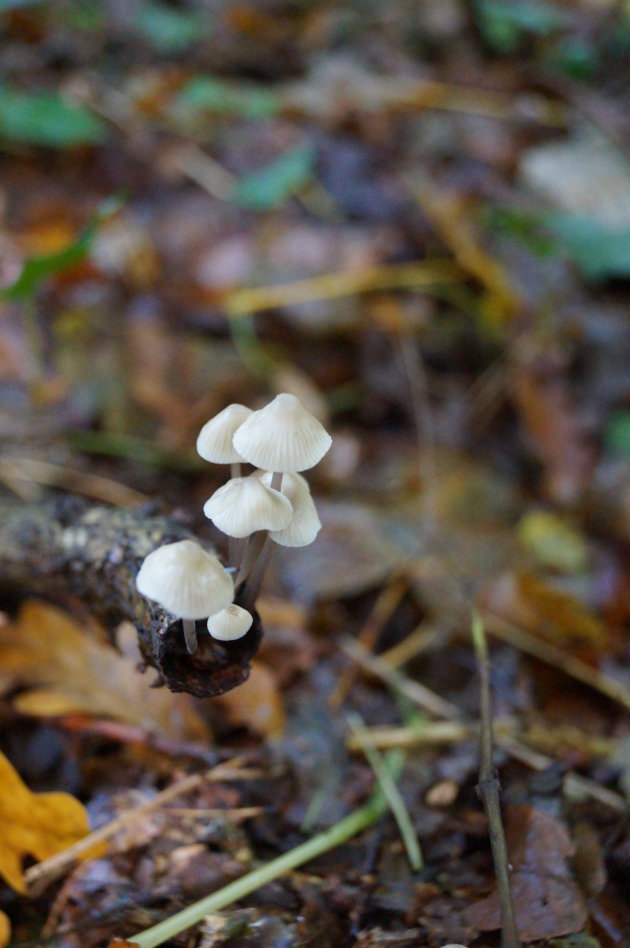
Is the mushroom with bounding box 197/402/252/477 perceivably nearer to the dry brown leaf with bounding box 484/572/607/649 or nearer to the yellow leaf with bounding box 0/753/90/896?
the yellow leaf with bounding box 0/753/90/896

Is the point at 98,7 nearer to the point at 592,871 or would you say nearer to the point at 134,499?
the point at 134,499

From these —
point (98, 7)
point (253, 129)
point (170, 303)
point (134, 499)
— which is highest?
point (98, 7)

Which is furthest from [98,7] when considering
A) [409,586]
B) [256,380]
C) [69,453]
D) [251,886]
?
[251,886]

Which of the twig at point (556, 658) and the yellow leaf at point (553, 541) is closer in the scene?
the twig at point (556, 658)

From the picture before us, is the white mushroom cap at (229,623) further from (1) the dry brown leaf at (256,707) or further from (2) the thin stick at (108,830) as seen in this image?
(1) the dry brown leaf at (256,707)

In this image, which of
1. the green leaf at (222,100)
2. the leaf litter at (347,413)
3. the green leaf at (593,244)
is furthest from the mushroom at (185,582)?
the green leaf at (222,100)

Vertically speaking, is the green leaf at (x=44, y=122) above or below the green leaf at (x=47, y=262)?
above
